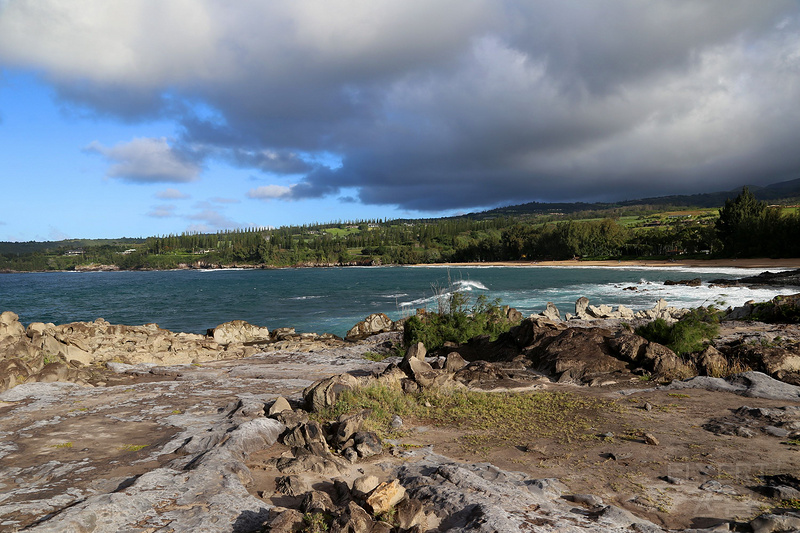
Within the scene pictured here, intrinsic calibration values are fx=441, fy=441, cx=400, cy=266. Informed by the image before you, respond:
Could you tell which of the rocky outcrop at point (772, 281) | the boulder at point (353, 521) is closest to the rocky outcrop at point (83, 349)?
the boulder at point (353, 521)

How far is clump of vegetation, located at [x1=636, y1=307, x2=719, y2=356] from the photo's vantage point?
40.8 feet

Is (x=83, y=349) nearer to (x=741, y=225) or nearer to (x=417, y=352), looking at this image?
(x=417, y=352)

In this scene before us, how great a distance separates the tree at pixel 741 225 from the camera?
88.8m

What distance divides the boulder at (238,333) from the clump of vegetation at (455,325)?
41.1 ft

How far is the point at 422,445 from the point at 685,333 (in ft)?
29.9

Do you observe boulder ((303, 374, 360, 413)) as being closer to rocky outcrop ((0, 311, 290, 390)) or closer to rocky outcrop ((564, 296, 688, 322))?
rocky outcrop ((0, 311, 290, 390))

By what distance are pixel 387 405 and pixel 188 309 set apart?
48792 millimetres

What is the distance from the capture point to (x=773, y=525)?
4527 mm

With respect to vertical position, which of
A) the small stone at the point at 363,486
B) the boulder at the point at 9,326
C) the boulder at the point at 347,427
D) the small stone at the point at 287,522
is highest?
the boulder at the point at 9,326

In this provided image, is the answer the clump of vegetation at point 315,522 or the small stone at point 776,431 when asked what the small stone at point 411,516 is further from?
the small stone at point 776,431

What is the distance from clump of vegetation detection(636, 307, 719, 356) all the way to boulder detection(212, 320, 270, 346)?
2095cm

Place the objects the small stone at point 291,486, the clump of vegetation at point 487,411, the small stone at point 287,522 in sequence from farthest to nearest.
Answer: the clump of vegetation at point 487,411 → the small stone at point 291,486 → the small stone at point 287,522

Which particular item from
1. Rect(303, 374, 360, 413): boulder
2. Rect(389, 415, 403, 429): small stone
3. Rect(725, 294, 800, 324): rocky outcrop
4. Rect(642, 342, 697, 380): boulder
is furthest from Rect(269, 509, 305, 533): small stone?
Rect(725, 294, 800, 324): rocky outcrop

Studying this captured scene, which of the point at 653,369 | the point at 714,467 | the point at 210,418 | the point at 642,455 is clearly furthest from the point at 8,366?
the point at 653,369
